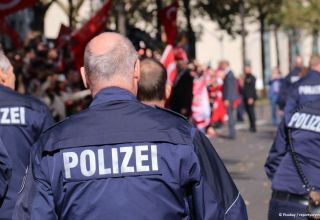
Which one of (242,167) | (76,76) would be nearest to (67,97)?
(76,76)

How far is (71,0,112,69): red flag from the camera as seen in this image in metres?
16.9

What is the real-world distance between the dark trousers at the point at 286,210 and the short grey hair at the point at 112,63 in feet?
8.50

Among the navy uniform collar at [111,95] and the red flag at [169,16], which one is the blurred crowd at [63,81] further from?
the navy uniform collar at [111,95]

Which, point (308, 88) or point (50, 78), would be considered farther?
point (50, 78)

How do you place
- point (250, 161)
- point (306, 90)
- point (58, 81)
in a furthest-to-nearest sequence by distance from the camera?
point (250, 161)
point (58, 81)
point (306, 90)

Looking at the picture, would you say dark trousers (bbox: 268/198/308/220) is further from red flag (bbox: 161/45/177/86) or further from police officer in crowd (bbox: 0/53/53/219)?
red flag (bbox: 161/45/177/86)

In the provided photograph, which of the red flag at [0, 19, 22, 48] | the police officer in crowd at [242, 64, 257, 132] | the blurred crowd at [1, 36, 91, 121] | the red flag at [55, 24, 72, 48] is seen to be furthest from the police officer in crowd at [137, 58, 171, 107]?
the police officer in crowd at [242, 64, 257, 132]

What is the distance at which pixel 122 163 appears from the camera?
368 cm

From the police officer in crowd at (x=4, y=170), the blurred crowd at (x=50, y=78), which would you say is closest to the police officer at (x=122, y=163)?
the police officer in crowd at (x=4, y=170)

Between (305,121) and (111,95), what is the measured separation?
8.84 feet

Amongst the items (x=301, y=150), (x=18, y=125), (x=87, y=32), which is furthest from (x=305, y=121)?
(x=87, y=32)

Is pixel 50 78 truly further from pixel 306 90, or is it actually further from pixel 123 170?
pixel 123 170

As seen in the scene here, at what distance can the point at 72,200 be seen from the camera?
12.0ft

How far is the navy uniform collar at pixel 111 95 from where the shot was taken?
378 centimetres
